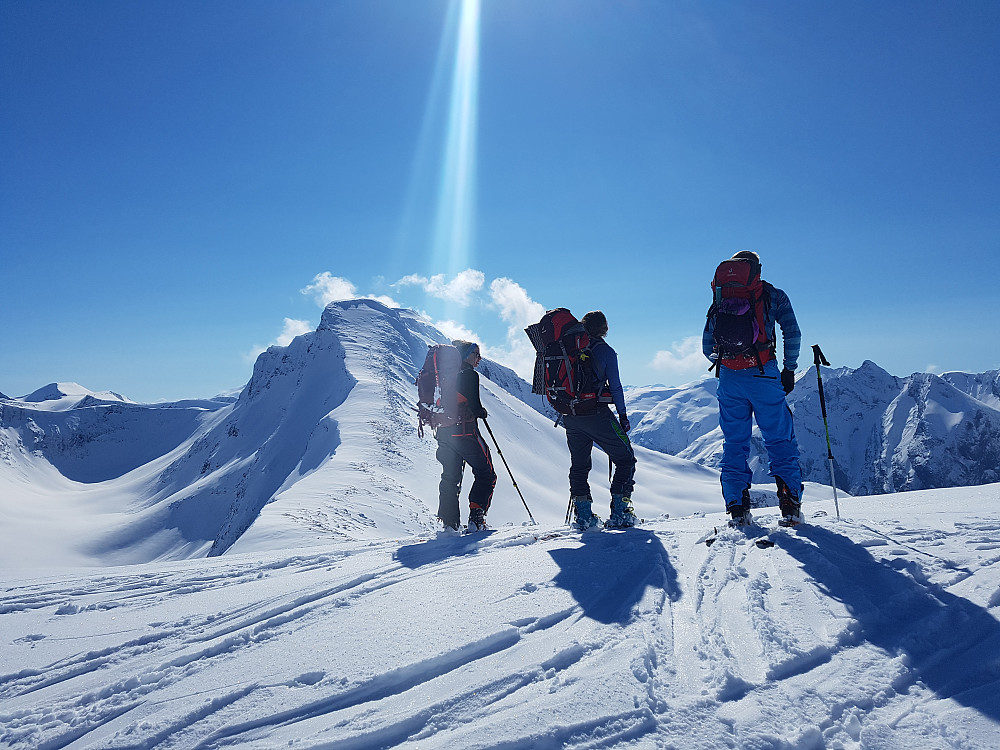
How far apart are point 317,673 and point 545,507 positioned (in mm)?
45261

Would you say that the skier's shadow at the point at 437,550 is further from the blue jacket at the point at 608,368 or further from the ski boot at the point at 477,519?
the blue jacket at the point at 608,368

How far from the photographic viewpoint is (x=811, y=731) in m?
2.38

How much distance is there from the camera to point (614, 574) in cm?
472

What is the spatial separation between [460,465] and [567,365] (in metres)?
2.60

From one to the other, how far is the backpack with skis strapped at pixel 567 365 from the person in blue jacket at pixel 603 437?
3.3 inches

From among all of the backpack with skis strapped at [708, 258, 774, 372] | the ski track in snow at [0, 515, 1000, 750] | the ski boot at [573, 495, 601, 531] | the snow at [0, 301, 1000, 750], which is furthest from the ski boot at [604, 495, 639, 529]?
the backpack with skis strapped at [708, 258, 774, 372]

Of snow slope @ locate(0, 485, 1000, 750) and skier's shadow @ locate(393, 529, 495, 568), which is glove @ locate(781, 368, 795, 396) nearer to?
snow slope @ locate(0, 485, 1000, 750)

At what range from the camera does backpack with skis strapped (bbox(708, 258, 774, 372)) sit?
19.8ft

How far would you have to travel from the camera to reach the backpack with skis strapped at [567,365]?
7070 millimetres

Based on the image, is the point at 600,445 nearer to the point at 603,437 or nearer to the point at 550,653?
the point at 603,437

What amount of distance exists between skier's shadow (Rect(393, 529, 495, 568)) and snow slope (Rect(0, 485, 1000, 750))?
41 cm

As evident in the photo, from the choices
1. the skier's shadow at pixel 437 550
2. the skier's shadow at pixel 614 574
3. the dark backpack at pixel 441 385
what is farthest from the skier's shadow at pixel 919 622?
the dark backpack at pixel 441 385

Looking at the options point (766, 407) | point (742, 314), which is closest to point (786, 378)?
point (766, 407)

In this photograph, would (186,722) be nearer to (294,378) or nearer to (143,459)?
(294,378)
